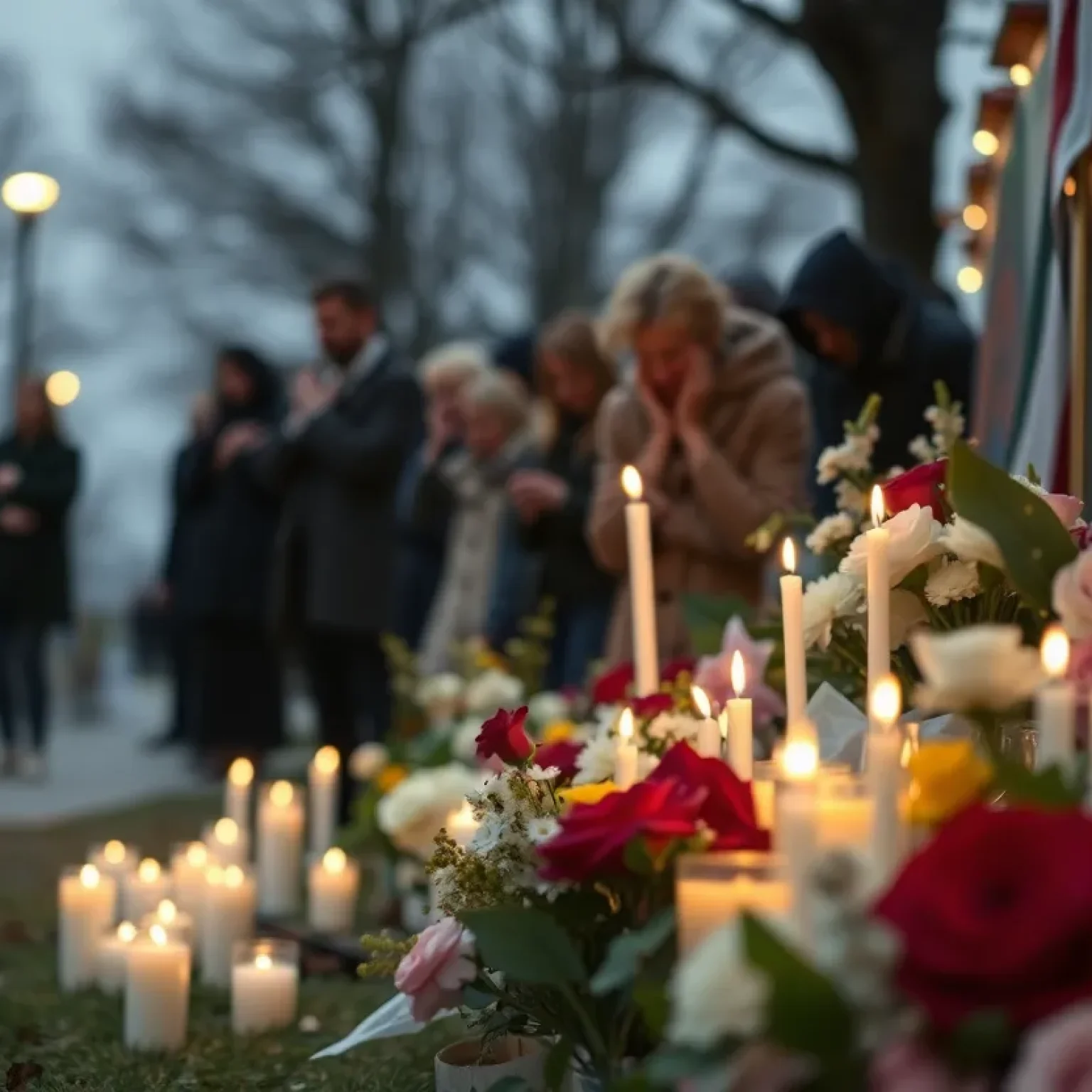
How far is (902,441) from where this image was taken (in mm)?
4613

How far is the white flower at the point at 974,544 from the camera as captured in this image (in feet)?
6.11

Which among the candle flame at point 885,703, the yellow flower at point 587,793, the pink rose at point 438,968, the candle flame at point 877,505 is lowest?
the pink rose at point 438,968

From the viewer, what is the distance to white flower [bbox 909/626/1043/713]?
4.63 feet

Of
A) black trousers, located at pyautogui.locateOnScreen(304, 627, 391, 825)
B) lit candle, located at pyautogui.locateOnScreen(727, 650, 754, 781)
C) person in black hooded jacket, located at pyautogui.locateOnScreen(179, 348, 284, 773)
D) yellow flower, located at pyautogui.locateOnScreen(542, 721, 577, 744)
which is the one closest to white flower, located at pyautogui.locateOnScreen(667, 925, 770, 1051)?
lit candle, located at pyautogui.locateOnScreen(727, 650, 754, 781)

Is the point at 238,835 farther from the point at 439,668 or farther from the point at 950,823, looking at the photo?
the point at 950,823

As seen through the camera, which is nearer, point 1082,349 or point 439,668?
point 1082,349

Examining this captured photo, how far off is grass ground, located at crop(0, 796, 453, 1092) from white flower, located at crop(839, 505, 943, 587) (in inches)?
33.8

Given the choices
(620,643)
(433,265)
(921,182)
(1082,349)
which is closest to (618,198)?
(433,265)

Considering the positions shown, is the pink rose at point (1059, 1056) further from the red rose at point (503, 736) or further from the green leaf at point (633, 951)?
the red rose at point (503, 736)

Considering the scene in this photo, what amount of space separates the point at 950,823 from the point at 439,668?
5785mm

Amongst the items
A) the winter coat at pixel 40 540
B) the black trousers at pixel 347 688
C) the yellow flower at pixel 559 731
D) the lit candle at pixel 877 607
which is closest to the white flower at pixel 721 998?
the lit candle at pixel 877 607

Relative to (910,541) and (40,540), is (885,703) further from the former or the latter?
(40,540)

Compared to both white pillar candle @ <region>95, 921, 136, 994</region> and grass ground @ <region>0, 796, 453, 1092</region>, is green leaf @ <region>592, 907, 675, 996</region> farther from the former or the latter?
white pillar candle @ <region>95, 921, 136, 994</region>

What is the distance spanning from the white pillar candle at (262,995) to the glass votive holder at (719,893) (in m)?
1.88
